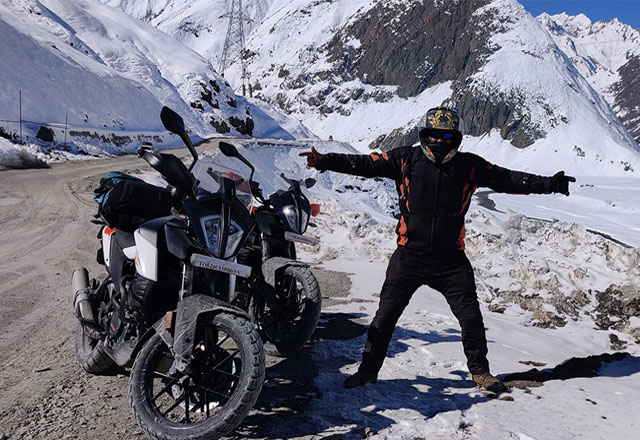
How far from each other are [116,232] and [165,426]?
1458mm

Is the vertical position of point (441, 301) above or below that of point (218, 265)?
below

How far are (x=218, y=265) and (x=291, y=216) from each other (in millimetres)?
2018

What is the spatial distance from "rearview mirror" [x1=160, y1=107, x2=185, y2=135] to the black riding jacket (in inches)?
47.8

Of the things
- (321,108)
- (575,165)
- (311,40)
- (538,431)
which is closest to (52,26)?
(538,431)

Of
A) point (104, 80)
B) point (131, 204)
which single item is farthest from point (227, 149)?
point (104, 80)

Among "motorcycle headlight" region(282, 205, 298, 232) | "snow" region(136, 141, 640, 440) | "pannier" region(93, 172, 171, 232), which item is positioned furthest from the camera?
"motorcycle headlight" region(282, 205, 298, 232)

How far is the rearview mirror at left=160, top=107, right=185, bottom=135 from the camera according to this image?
9.48 feet

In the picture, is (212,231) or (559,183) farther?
(559,183)

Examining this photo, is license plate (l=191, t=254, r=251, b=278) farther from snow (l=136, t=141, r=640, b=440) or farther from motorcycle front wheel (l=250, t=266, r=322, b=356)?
motorcycle front wheel (l=250, t=266, r=322, b=356)

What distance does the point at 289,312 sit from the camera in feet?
13.9

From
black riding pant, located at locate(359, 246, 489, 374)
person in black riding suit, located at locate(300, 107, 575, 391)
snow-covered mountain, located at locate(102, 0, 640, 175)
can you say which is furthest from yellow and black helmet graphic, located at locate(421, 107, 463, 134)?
snow-covered mountain, located at locate(102, 0, 640, 175)

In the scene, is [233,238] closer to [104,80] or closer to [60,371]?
[60,371]

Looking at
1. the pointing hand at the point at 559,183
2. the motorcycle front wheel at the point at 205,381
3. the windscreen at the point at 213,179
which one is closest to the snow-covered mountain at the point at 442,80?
the pointing hand at the point at 559,183

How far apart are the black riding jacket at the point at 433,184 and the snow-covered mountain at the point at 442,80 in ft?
328
